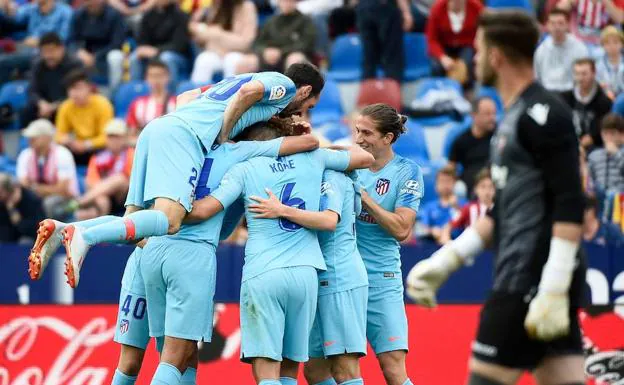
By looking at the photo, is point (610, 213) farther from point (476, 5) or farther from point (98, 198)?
point (98, 198)

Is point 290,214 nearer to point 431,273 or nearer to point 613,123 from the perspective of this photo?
point 431,273

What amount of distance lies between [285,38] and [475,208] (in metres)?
4.28

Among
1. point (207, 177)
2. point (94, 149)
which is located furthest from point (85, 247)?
point (94, 149)

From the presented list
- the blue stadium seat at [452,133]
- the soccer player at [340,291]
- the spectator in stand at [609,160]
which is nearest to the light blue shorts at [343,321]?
the soccer player at [340,291]

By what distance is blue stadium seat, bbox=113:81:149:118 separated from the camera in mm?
16781

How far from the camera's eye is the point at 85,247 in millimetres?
7098

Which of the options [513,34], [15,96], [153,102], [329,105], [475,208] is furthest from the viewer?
[15,96]

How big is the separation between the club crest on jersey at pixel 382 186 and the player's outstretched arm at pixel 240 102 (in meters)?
1.16

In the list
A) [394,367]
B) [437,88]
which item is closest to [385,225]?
[394,367]

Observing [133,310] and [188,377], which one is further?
[133,310]

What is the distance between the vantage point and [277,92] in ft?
26.0

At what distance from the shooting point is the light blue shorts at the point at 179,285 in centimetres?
768

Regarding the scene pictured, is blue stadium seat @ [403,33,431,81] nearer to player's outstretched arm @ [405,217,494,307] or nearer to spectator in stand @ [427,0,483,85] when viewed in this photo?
spectator in stand @ [427,0,483,85]

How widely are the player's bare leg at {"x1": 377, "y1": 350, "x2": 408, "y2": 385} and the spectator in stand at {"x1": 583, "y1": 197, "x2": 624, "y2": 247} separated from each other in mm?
4528
